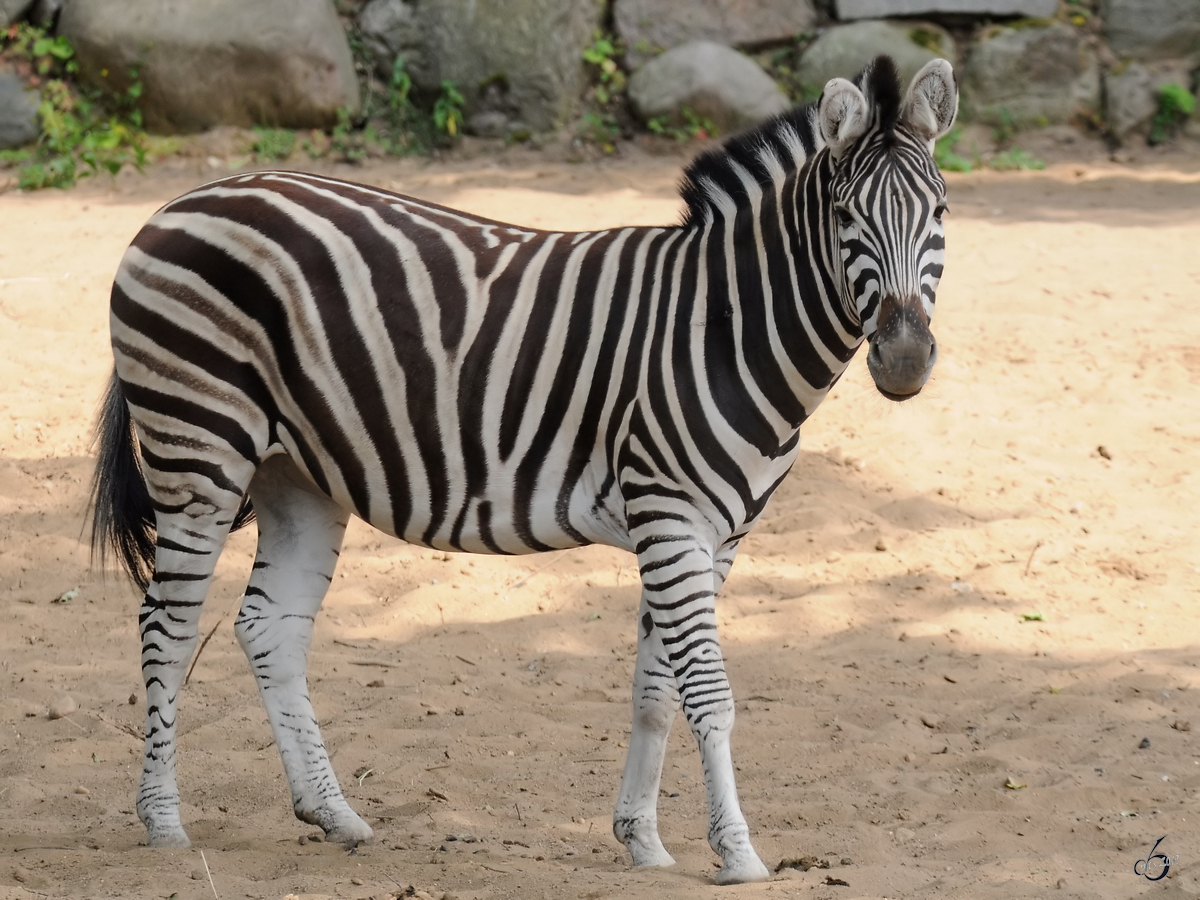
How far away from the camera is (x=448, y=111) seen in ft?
41.6

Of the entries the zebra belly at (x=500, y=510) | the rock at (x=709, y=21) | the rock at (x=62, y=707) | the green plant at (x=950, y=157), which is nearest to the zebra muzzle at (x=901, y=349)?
the zebra belly at (x=500, y=510)

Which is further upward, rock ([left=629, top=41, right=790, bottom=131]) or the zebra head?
the zebra head

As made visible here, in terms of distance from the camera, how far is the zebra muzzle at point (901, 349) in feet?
10.9

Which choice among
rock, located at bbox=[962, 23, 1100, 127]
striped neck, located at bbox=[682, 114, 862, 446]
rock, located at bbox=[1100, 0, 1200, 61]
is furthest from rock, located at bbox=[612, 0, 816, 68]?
striped neck, located at bbox=[682, 114, 862, 446]

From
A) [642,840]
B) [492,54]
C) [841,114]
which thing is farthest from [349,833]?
[492,54]

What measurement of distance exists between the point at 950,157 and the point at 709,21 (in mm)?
3098

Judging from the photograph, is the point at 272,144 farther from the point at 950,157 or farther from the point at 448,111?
the point at 950,157

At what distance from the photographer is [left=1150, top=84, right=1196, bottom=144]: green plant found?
42.7 ft

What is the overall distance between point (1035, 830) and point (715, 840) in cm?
121

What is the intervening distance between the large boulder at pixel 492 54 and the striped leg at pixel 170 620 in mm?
9398

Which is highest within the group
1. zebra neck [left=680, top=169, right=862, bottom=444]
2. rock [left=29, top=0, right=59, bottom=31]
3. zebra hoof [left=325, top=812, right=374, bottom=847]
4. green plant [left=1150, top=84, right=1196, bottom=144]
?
rock [left=29, top=0, right=59, bottom=31]

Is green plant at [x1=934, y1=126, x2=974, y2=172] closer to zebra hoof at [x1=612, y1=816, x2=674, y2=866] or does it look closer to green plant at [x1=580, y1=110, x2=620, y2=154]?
green plant at [x1=580, y1=110, x2=620, y2=154]

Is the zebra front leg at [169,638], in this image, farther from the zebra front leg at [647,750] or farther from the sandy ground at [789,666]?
the zebra front leg at [647,750]

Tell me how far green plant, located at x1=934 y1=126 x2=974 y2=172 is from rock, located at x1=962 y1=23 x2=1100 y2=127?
70cm
